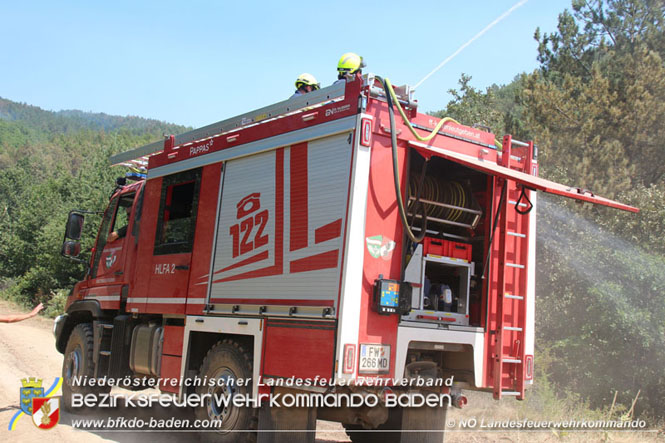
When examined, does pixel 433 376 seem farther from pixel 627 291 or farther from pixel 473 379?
pixel 627 291

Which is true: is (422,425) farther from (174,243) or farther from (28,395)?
(28,395)

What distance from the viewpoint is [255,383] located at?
6102 millimetres

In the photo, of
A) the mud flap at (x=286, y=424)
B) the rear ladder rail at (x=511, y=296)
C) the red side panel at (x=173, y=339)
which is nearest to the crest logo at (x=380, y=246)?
the rear ladder rail at (x=511, y=296)

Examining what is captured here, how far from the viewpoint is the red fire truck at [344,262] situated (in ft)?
18.3

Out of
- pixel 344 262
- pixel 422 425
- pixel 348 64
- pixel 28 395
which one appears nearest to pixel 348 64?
pixel 348 64

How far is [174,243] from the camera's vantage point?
25.7 feet

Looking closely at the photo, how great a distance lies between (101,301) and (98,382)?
110 cm

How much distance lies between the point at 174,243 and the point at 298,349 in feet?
9.25

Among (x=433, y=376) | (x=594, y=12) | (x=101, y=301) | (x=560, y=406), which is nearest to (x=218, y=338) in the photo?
(x=433, y=376)

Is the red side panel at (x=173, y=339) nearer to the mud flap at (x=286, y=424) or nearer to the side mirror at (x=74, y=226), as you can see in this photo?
the mud flap at (x=286, y=424)

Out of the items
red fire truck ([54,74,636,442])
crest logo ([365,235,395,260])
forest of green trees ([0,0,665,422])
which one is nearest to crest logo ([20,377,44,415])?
red fire truck ([54,74,636,442])

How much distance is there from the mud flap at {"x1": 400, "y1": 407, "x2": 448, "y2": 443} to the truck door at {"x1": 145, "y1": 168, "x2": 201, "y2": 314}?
2.74 metres

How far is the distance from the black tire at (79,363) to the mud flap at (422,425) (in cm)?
440

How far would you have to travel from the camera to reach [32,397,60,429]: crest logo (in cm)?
757
